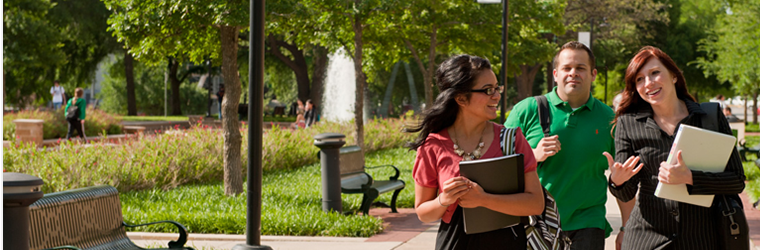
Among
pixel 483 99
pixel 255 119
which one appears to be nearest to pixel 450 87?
pixel 483 99

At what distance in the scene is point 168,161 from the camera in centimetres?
1095

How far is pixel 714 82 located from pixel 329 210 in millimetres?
46316

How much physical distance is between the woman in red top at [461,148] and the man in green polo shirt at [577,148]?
77cm

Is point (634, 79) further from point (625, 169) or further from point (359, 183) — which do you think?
point (359, 183)

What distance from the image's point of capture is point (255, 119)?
5945 millimetres

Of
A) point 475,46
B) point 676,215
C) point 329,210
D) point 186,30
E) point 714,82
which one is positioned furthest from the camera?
point 714,82

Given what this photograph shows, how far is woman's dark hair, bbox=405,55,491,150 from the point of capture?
275 cm

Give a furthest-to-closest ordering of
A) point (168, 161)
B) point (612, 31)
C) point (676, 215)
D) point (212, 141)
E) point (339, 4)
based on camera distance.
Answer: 1. point (612, 31)
2. point (339, 4)
3. point (212, 141)
4. point (168, 161)
5. point (676, 215)

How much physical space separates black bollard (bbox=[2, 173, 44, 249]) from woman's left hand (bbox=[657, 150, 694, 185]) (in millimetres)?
2808

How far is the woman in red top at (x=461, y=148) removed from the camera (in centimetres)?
271

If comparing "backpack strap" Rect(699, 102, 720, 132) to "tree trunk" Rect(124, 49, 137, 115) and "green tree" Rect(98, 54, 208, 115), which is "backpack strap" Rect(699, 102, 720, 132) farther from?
"green tree" Rect(98, 54, 208, 115)

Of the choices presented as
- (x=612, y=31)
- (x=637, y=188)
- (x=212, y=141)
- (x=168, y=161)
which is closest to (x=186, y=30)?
(x=168, y=161)

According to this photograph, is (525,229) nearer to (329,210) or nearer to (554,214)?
(554,214)

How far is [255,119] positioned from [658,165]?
3.56 m
